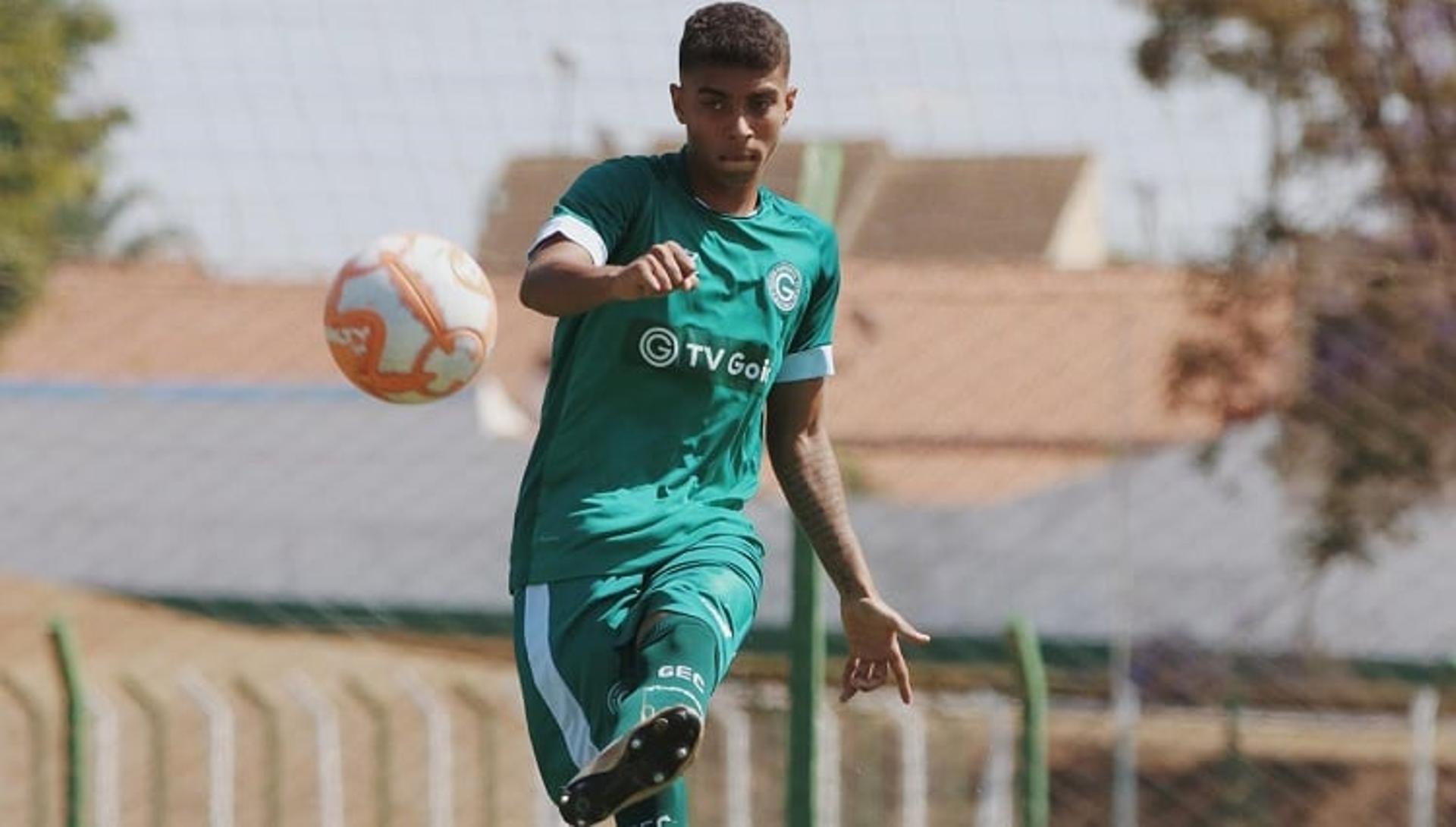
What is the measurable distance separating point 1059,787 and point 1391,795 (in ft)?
5.37

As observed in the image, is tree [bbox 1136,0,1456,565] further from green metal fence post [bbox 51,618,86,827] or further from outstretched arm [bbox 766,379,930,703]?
green metal fence post [bbox 51,618,86,827]

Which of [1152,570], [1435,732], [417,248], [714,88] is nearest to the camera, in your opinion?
[714,88]

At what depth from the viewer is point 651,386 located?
200 inches

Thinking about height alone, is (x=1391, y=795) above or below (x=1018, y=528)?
below

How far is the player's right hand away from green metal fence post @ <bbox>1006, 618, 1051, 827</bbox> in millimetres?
3226

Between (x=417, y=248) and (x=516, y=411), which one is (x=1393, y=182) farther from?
(x=516, y=411)

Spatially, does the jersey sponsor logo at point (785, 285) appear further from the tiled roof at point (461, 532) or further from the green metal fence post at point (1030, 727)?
the tiled roof at point (461, 532)

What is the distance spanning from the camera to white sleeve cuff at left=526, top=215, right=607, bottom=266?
4.92m

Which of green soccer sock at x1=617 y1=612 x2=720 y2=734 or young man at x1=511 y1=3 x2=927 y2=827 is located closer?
green soccer sock at x1=617 y1=612 x2=720 y2=734

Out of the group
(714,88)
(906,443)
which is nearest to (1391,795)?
(906,443)

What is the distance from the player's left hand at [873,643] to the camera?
543 cm

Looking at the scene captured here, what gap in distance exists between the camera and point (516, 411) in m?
20.5

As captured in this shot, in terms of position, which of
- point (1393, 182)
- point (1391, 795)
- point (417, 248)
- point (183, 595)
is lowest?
point (1391, 795)

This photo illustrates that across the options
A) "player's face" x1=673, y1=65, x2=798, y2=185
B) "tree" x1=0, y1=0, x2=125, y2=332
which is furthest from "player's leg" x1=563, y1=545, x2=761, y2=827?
"tree" x1=0, y1=0, x2=125, y2=332
